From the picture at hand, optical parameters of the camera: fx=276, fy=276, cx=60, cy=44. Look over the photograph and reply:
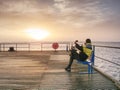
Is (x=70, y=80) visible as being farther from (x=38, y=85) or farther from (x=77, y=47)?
(x=77, y=47)

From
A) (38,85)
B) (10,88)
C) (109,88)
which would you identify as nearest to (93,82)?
(109,88)

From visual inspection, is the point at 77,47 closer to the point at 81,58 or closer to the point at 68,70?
the point at 81,58

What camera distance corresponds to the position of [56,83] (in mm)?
9289

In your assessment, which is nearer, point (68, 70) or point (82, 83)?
point (82, 83)

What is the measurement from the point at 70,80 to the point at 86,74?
1.74 metres

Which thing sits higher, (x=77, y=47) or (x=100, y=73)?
(x=77, y=47)

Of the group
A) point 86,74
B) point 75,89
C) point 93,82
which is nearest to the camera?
point 75,89

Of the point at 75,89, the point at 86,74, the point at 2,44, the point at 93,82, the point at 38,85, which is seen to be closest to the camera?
the point at 75,89

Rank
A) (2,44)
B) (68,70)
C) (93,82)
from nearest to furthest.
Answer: (93,82), (68,70), (2,44)

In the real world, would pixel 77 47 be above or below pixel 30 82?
above

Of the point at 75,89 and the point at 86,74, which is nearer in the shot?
the point at 75,89

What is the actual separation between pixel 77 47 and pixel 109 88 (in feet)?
11.9

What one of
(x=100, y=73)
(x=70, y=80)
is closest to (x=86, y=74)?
(x=100, y=73)

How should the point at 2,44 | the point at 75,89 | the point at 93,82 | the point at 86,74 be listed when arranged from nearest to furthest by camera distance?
the point at 75,89, the point at 93,82, the point at 86,74, the point at 2,44
